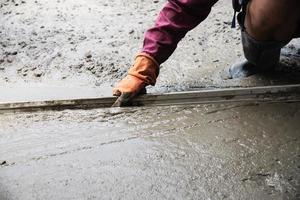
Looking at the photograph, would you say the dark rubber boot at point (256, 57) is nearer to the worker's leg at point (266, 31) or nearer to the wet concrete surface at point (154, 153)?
the worker's leg at point (266, 31)

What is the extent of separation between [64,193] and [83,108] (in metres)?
0.65

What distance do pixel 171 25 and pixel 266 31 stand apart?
0.48 metres

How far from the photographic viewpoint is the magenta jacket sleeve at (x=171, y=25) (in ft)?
7.45

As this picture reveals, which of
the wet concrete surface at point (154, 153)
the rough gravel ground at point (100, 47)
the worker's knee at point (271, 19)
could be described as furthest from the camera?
the rough gravel ground at point (100, 47)

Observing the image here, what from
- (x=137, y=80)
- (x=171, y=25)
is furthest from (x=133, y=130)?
(x=171, y=25)

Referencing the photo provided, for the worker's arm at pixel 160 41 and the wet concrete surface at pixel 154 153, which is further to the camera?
the worker's arm at pixel 160 41

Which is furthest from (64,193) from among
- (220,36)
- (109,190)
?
(220,36)

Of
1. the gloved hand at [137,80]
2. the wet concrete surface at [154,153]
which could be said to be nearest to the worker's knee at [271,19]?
the wet concrete surface at [154,153]

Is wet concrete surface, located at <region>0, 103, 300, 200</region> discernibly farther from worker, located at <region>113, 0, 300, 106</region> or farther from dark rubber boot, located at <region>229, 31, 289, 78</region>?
dark rubber boot, located at <region>229, 31, 289, 78</region>

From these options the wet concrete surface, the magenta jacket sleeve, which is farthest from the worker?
the wet concrete surface

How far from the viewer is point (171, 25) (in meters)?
A: 2.29

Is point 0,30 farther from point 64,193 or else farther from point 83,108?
point 64,193

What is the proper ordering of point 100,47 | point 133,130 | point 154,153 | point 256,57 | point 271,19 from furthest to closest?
1. point 100,47
2. point 256,57
3. point 271,19
4. point 133,130
5. point 154,153

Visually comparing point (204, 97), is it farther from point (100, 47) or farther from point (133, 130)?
point (100, 47)
